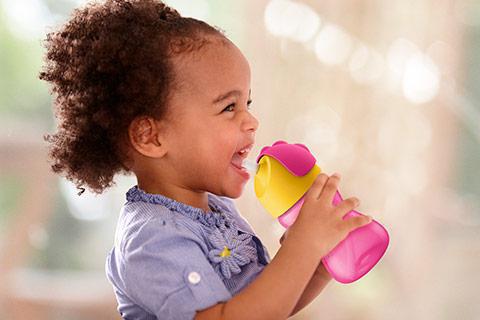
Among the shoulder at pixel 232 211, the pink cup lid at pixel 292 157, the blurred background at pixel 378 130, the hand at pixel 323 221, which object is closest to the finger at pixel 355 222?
the hand at pixel 323 221

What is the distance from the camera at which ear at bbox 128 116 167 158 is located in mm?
998

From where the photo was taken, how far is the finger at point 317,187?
92cm

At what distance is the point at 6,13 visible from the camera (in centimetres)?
183

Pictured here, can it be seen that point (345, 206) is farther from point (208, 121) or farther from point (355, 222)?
point (208, 121)

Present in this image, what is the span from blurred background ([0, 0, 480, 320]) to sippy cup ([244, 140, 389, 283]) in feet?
3.09

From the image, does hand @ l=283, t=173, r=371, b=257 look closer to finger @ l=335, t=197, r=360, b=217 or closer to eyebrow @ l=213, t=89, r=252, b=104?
finger @ l=335, t=197, r=360, b=217

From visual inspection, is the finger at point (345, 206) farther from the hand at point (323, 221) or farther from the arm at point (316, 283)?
the arm at point (316, 283)

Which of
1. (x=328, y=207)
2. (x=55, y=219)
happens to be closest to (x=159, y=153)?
(x=328, y=207)

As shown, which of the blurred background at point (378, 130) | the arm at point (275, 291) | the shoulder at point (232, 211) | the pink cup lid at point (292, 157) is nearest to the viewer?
the arm at point (275, 291)

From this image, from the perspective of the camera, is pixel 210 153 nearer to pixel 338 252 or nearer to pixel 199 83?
pixel 199 83

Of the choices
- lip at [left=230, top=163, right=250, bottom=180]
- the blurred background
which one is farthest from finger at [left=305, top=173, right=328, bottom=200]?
the blurred background

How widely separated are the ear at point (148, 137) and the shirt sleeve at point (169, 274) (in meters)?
Result: 0.13

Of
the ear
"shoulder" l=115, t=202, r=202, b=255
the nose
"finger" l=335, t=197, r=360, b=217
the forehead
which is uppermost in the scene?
the forehead

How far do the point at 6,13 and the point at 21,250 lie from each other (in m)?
0.60
